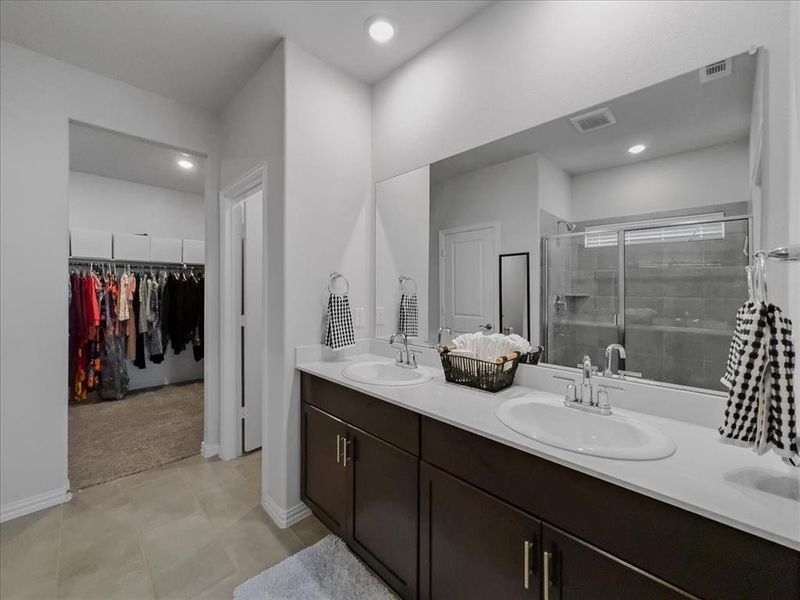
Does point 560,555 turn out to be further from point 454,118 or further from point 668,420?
point 454,118

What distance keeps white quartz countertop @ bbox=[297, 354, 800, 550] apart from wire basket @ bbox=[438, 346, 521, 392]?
0.23m

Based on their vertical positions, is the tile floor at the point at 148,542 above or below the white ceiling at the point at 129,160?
below

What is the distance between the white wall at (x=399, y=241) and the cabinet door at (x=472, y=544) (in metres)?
0.97

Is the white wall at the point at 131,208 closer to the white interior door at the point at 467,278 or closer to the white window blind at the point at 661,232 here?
the white interior door at the point at 467,278

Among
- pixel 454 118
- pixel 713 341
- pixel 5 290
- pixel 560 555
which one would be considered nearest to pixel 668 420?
pixel 713 341

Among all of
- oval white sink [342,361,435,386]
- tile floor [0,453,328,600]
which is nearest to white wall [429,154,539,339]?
oval white sink [342,361,435,386]

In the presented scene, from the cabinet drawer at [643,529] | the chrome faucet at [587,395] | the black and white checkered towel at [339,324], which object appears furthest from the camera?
the black and white checkered towel at [339,324]

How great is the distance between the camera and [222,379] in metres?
2.70

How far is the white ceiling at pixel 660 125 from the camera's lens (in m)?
1.15

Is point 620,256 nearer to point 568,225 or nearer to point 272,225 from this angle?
point 568,225

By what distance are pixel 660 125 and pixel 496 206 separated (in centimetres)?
69

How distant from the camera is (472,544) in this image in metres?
1.16

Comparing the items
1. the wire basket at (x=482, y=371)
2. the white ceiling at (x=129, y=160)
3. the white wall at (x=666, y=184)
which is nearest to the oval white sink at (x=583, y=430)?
the wire basket at (x=482, y=371)

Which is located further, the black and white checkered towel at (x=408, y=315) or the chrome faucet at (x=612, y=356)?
the black and white checkered towel at (x=408, y=315)
